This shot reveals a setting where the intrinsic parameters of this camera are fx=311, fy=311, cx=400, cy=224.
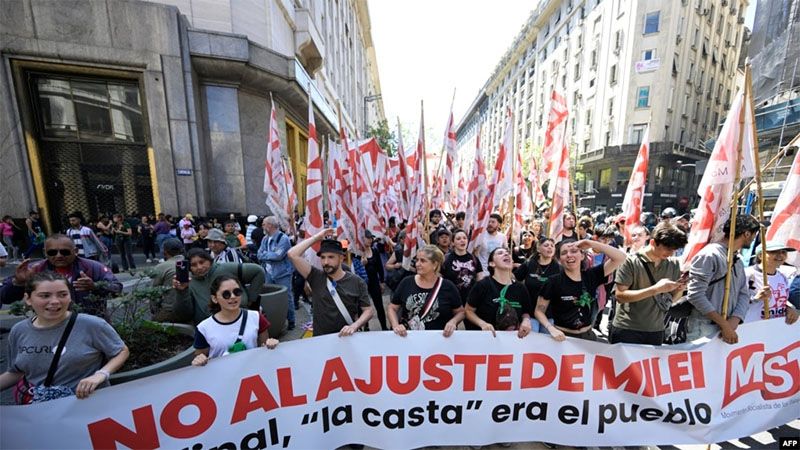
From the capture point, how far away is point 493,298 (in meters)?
2.77

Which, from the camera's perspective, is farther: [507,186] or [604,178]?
[604,178]

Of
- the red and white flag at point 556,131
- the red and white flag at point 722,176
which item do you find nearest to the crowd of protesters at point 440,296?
the red and white flag at point 722,176

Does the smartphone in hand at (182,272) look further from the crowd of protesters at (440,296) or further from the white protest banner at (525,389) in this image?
the white protest banner at (525,389)

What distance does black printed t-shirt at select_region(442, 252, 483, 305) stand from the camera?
12.2 feet

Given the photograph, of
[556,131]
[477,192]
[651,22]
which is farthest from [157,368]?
[651,22]

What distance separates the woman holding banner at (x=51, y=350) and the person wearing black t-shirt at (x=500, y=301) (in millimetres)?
2655

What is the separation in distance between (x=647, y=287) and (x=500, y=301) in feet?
3.93

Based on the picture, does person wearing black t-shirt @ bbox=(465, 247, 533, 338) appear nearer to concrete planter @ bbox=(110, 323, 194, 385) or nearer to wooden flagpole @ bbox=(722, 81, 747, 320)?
wooden flagpole @ bbox=(722, 81, 747, 320)

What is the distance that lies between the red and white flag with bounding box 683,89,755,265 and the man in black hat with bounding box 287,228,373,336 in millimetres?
3196

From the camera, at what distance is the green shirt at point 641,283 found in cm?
262

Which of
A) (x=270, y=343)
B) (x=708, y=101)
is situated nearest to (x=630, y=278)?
(x=270, y=343)

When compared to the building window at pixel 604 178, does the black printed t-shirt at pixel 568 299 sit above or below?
below

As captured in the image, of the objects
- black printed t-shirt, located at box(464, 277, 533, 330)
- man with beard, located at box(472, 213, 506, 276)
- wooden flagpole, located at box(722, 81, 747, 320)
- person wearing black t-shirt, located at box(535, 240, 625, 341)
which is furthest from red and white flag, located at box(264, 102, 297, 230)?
wooden flagpole, located at box(722, 81, 747, 320)

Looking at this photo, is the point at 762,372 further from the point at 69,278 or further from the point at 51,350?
the point at 69,278
